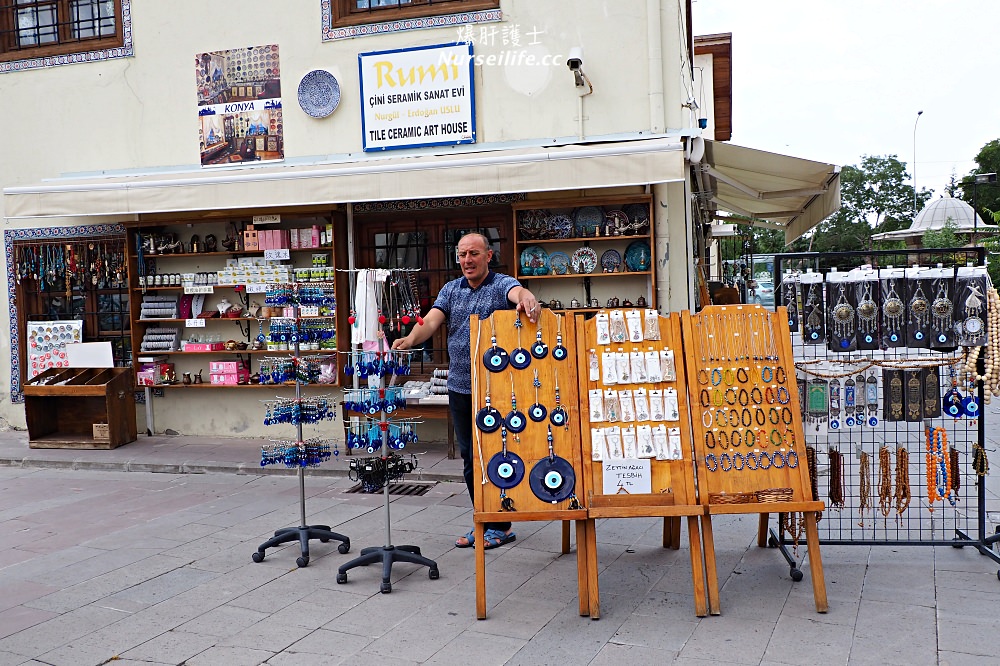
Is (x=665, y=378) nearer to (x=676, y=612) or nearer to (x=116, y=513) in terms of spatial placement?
(x=676, y=612)

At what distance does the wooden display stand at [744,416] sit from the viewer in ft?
12.8

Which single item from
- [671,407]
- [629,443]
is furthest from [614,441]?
[671,407]

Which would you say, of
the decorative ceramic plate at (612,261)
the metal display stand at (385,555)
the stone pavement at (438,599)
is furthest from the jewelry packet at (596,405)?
the decorative ceramic plate at (612,261)

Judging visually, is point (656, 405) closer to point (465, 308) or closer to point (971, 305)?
point (465, 308)

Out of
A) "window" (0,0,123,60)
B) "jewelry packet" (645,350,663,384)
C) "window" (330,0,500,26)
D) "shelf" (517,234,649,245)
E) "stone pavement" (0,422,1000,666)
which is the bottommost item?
"stone pavement" (0,422,1000,666)

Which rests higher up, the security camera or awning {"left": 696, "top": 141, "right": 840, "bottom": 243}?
the security camera

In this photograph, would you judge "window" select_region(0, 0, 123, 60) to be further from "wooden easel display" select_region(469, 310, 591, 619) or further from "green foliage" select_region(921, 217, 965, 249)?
"green foliage" select_region(921, 217, 965, 249)

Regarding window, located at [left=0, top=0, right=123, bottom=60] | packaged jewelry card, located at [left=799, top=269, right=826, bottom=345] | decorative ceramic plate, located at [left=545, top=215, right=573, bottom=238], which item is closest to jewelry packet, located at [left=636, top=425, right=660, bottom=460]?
packaged jewelry card, located at [left=799, top=269, right=826, bottom=345]

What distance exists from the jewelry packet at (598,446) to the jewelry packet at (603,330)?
Answer: 0.43m

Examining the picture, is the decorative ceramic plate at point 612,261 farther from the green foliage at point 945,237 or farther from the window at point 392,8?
the green foliage at point 945,237

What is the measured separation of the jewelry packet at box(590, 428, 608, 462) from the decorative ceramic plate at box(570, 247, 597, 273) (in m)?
3.82

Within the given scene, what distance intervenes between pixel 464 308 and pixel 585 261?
10.5 feet

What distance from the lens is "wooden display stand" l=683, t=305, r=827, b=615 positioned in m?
3.89

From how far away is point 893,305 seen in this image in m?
4.39
